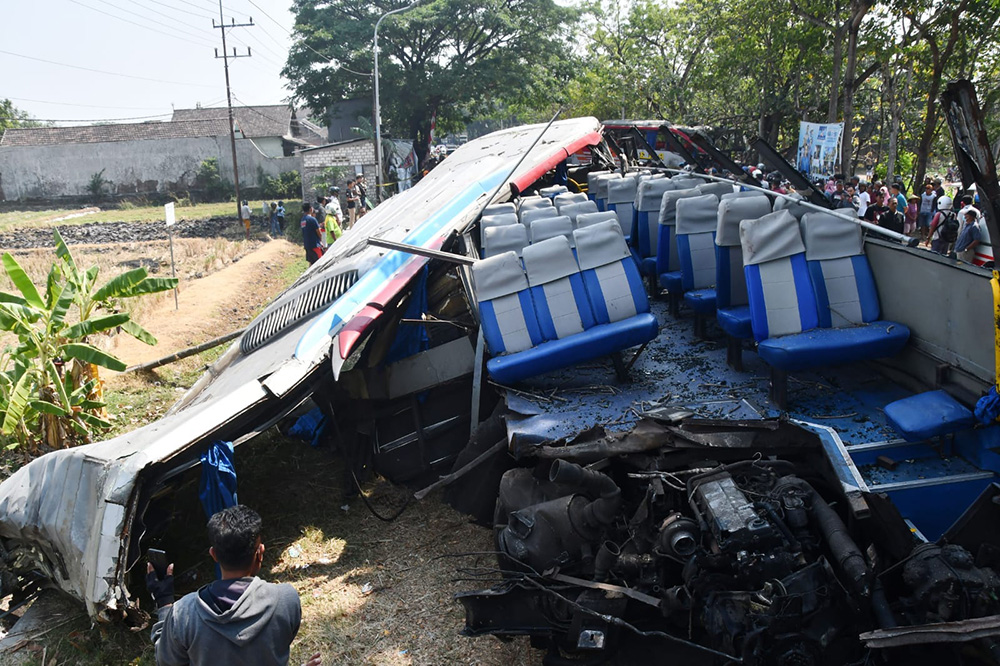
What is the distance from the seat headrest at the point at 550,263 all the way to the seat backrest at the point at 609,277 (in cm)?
8

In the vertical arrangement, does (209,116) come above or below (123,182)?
above

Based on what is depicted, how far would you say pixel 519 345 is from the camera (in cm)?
557

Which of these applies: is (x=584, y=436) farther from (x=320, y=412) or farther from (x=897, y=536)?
(x=320, y=412)

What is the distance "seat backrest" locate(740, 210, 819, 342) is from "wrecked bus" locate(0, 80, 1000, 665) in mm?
15

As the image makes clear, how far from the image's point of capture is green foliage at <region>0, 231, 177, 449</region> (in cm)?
675

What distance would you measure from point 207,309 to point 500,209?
8735 millimetres

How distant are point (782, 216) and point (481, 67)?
31.7 m

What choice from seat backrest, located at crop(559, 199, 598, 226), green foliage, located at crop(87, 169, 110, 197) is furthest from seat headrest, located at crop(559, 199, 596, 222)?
green foliage, located at crop(87, 169, 110, 197)

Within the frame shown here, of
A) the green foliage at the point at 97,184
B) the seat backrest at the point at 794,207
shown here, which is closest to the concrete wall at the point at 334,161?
the green foliage at the point at 97,184

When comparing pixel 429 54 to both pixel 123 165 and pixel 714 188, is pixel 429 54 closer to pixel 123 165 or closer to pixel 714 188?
pixel 123 165

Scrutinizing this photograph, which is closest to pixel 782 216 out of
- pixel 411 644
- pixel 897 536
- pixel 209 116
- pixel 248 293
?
pixel 897 536

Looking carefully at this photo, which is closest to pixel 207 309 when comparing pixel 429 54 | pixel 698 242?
pixel 698 242

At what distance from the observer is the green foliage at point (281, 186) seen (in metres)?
43.2

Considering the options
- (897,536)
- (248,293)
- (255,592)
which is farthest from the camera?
(248,293)
